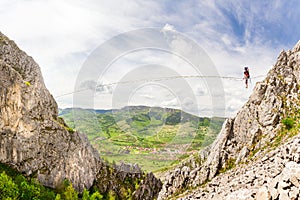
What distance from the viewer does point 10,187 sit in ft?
245

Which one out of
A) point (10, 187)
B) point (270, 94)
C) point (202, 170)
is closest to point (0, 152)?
point (10, 187)

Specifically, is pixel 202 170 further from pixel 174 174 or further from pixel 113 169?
pixel 113 169

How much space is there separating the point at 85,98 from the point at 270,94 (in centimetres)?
4597

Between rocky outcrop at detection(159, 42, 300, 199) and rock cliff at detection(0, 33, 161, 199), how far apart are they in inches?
3350

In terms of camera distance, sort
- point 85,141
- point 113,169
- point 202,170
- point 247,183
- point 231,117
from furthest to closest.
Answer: point 113,169 → point 85,141 → point 231,117 → point 202,170 → point 247,183

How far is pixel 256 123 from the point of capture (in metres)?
62.4

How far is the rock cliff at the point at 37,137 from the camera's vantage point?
122688 mm

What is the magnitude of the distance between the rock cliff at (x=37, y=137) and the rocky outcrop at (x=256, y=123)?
85.1 metres

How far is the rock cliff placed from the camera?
12269 centimetres

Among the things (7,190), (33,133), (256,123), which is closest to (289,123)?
(256,123)

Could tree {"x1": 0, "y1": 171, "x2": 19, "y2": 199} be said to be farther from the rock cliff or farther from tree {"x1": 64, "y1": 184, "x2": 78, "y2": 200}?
the rock cliff

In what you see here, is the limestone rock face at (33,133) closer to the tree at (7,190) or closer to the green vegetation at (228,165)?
the tree at (7,190)

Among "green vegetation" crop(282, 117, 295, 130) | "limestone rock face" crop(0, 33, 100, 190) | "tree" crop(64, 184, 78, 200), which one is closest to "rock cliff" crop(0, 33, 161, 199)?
"limestone rock face" crop(0, 33, 100, 190)

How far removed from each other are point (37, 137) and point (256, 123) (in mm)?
110067
